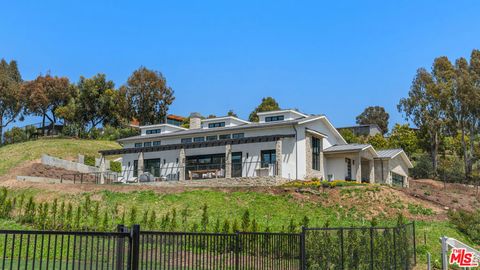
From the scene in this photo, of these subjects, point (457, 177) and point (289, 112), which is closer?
point (289, 112)

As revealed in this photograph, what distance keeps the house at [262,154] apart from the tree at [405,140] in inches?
626

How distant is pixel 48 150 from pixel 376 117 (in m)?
59.5

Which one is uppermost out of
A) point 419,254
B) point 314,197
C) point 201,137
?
point 201,137

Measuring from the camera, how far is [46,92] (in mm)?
64438

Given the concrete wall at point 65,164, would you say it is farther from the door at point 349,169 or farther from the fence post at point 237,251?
the fence post at point 237,251

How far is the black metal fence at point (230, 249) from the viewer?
679 cm

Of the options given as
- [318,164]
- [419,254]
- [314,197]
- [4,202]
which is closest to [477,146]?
[318,164]

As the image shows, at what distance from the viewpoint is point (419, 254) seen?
18.4 metres

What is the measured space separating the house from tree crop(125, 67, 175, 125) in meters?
21.8

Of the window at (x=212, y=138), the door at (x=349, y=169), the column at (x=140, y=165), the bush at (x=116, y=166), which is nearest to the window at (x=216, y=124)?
the window at (x=212, y=138)

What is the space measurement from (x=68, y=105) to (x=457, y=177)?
44.1 metres

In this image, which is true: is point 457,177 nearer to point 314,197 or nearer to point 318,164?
point 318,164

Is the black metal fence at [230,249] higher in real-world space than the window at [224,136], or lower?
lower

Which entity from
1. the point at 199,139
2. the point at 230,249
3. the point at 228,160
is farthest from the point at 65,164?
the point at 230,249
